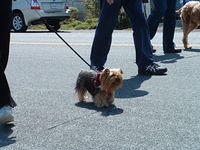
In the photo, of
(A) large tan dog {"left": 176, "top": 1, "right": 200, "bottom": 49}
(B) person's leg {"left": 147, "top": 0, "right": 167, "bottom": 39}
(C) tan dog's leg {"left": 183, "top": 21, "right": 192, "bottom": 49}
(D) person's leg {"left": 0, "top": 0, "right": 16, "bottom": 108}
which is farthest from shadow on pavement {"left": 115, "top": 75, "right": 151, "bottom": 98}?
(A) large tan dog {"left": 176, "top": 1, "right": 200, "bottom": 49}

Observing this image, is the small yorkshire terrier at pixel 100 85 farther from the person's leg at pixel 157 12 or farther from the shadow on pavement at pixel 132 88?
the person's leg at pixel 157 12

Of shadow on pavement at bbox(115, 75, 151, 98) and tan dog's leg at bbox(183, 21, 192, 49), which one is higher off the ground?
tan dog's leg at bbox(183, 21, 192, 49)

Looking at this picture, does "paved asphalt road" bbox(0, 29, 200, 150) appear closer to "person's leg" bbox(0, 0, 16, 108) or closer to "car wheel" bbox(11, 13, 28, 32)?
→ "person's leg" bbox(0, 0, 16, 108)

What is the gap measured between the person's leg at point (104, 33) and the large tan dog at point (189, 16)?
363cm

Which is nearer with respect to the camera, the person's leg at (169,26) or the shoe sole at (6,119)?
A: the shoe sole at (6,119)

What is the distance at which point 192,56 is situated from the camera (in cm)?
881

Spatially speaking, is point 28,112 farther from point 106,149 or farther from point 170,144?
point 170,144

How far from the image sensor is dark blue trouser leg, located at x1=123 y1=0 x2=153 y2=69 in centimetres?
694

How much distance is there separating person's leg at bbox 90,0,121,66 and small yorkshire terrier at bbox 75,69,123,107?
45.6 inches

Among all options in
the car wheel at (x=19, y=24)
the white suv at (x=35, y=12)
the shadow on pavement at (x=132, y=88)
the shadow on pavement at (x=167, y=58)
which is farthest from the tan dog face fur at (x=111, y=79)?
the car wheel at (x=19, y=24)

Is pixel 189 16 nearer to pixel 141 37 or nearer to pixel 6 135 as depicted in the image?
pixel 141 37

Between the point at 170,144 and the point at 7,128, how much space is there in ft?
5.34

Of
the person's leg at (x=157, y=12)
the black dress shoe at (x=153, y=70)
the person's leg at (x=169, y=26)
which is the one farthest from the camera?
the person's leg at (x=169, y=26)

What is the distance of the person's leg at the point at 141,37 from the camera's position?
6.94m
